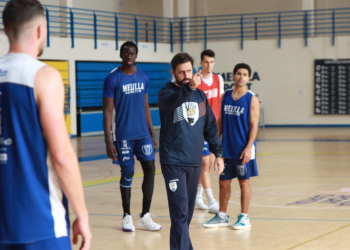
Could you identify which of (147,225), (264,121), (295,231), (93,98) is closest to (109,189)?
(147,225)

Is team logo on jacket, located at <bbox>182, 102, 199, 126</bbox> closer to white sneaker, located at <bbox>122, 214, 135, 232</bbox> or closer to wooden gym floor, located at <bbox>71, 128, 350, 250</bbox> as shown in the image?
wooden gym floor, located at <bbox>71, 128, 350, 250</bbox>

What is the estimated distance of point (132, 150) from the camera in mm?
5453

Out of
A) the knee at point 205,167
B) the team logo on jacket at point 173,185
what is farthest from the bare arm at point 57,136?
the knee at point 205,167

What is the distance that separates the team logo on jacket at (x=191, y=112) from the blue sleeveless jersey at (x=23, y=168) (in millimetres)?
2129

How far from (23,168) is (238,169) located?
3.56 meters

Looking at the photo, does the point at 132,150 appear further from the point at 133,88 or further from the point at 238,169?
the point at 238,169

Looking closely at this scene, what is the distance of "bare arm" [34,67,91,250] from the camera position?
1.95 meters

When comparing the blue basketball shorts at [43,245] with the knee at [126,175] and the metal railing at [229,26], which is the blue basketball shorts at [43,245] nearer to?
the knee at [126,175]

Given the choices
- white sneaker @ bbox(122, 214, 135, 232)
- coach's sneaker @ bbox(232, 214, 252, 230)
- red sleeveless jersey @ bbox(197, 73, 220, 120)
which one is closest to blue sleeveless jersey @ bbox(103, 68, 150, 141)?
white sneaker @ bbox(122, 214, 135, 232)

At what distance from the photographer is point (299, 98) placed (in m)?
20.0

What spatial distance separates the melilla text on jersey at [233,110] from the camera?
17.5ft

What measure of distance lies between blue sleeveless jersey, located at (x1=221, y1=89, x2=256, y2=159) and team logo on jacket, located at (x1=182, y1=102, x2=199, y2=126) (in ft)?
4.37

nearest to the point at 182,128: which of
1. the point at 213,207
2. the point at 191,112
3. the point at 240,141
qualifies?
the point at 191,112

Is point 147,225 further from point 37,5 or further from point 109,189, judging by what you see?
point 37,5
